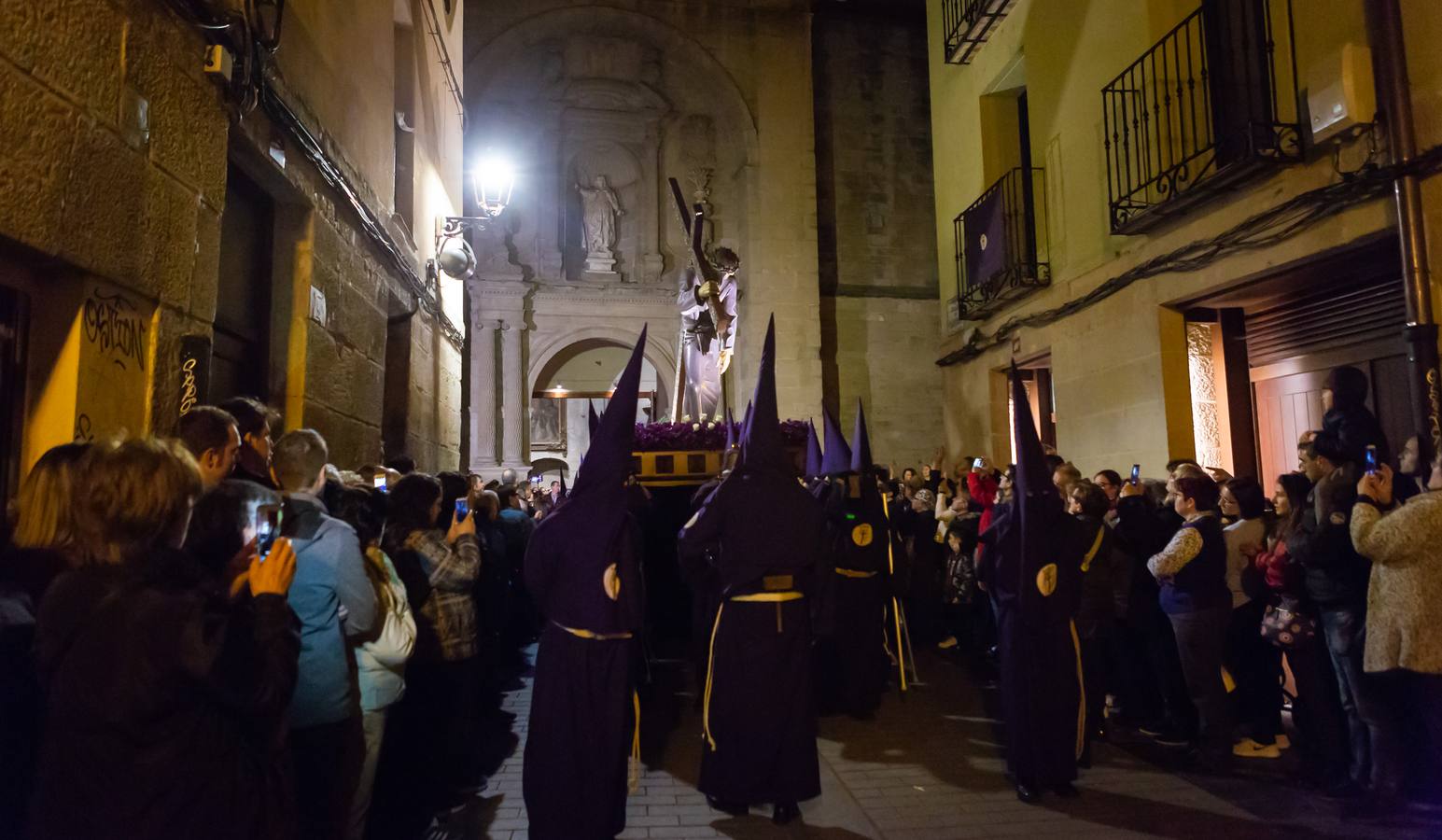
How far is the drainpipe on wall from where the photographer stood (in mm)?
5184

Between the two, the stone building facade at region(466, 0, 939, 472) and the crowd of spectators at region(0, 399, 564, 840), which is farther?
the stone building facade at region(466, 0, 939, 472)

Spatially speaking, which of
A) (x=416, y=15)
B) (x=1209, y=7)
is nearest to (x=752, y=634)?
(x=1209, y=7)

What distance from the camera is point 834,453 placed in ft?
19.9

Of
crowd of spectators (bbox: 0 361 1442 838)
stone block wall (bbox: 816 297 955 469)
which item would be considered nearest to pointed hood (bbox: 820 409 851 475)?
crowd of spectators (bbox: 0 361 1442 838)

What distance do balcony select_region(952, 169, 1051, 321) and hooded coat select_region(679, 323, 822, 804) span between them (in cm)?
686

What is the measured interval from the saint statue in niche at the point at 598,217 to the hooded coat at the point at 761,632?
40.4 ft

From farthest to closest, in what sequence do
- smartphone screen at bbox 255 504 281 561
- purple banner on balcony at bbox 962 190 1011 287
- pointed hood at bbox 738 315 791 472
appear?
purple banner on balcony at bbox 962 190 1011 287, pointed hood at bbox 738 315 791 472, smartphone screen at bbox 255 504 281 561

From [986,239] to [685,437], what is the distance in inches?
223

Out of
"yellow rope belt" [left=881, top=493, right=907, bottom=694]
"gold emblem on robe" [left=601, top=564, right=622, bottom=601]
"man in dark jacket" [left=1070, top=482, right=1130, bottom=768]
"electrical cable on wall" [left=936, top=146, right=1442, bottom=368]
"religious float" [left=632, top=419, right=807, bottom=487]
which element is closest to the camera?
"gold emblem on robe" [left=601, top=564, right=622, bottom=601]

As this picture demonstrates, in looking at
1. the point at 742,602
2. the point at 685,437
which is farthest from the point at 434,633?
the point at 685,437

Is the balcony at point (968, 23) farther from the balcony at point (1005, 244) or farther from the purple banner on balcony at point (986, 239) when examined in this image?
the purple banner on balcony at point (986, 239)

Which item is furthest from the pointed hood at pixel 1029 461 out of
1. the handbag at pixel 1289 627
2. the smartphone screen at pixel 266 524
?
the smartphone screen at pixel 266 524

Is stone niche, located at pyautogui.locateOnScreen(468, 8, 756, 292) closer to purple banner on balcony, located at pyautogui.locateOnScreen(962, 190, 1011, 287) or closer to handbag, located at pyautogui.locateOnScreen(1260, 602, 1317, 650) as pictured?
purple banner on balcony, located at pyautogui.locateOnScreen(962, 190, 1011, 287)

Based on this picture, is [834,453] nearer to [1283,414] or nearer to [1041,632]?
[1041,632]
